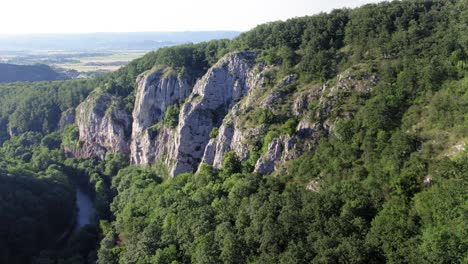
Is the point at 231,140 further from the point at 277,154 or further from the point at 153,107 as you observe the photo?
the point at 153,107

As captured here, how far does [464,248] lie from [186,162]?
74.8m

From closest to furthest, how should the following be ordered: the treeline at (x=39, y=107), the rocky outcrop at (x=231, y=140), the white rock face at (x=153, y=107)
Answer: the rocky outcrop at (x=231, y=140)
the white rock face at (x=153, y=107)
the treeline at (x=39, y=107)

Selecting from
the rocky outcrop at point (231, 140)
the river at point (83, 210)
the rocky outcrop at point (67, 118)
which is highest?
the rocky outcrop at point (231, 140)

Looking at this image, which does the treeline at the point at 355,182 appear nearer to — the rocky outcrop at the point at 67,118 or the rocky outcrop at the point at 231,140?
the rocky outcrop at the point at 231,140

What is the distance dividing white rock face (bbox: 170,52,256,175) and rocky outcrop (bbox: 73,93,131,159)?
3184 cm

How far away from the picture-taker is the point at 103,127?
13525 cm

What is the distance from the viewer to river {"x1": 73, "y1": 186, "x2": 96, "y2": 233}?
108 meters

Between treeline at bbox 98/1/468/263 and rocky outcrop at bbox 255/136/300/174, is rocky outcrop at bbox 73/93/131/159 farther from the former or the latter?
rocky outcrop at bbox 255/136/300/174

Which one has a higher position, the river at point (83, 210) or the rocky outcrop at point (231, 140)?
the rocky outcrop at point (231, 140)

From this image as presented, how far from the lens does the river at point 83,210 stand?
107613 mm

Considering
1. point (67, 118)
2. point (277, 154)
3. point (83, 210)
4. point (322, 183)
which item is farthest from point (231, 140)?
point (67, 118)

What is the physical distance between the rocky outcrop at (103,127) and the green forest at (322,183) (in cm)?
703

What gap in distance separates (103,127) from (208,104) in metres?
48.8

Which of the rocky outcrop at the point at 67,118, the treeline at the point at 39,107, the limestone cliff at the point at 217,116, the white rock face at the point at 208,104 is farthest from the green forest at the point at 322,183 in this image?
the treeline at the point at 39,107
